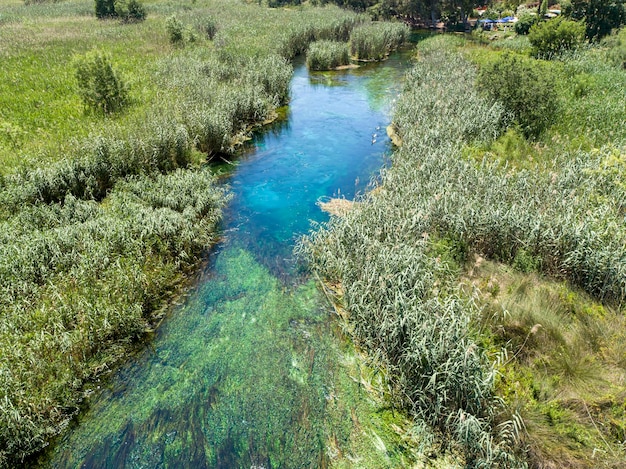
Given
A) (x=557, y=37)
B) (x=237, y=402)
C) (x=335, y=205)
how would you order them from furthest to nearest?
(x=557, y=37) < (x=335, y=205) < (x=237, y=402)

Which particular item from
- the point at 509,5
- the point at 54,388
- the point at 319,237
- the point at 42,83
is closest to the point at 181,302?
the point at 54,388

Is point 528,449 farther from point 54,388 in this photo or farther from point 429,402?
point 54,388

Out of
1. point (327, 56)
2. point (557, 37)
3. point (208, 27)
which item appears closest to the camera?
point (557, 37)

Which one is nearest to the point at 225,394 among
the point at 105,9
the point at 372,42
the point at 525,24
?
the point at 372,42

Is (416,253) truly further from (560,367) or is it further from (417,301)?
(560,367)

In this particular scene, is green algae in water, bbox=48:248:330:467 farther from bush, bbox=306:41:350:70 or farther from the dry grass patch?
bush, bbox=306:41:350:70

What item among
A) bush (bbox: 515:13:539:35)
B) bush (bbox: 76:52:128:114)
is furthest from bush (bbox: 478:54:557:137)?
bush (bbox: 515:13:539:35)

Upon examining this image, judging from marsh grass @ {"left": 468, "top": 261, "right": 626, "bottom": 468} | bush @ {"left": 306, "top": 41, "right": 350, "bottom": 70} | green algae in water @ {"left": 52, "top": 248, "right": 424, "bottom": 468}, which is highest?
bush @ {"left": 306, "top": 41, "right": 350, "bottom": 70}
